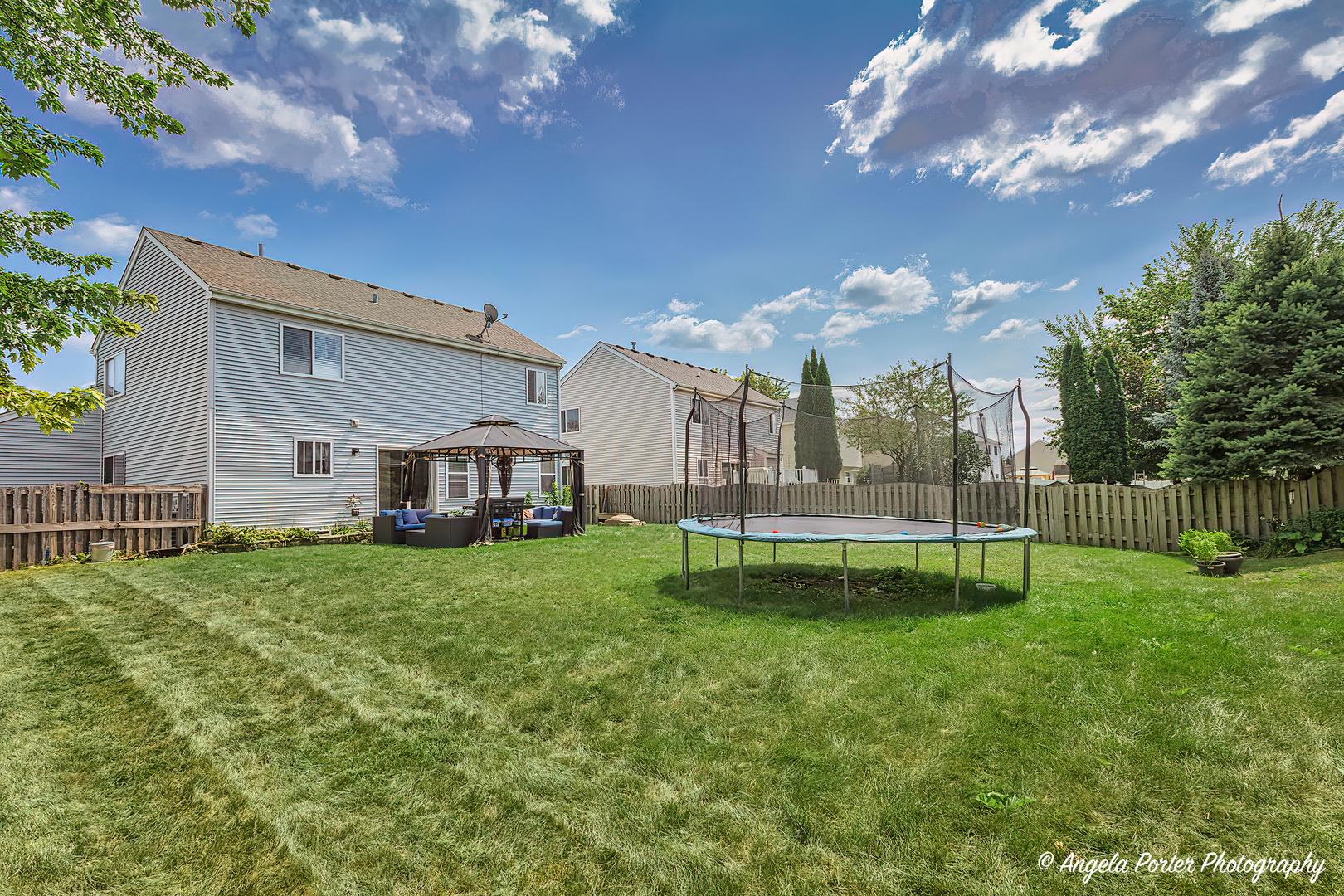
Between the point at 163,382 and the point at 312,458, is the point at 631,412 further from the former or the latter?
the point at 163,382

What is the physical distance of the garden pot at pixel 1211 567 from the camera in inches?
263

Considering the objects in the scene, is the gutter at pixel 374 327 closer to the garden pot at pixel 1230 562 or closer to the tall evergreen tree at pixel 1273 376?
the tall evergreen tree at pixel 1273 376

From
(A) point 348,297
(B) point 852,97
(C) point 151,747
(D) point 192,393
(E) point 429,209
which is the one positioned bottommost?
(C) point 151,747

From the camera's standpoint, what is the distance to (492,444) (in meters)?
12.0

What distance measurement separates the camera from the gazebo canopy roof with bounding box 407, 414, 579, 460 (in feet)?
40.0

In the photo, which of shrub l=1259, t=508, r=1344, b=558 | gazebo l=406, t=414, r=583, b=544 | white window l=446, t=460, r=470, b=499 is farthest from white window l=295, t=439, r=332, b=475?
shrub l=1259, t=508, r=1344, b=558

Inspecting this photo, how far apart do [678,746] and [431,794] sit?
1.18m

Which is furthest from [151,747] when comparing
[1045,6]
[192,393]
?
[1045,6]

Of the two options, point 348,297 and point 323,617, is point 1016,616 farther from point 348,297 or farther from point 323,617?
point 348,297

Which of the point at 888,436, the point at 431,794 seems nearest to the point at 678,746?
the point at 431,794

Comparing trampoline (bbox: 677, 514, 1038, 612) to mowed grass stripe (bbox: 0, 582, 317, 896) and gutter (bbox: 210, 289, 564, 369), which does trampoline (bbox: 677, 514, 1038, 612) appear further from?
gutter (bbox: 210, 289, 564, 369)

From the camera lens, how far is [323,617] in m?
5.51

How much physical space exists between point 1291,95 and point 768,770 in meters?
15.6

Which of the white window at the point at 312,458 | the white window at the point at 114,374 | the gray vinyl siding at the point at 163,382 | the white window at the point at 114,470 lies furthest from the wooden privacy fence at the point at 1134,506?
the white window at the point at 114,374
